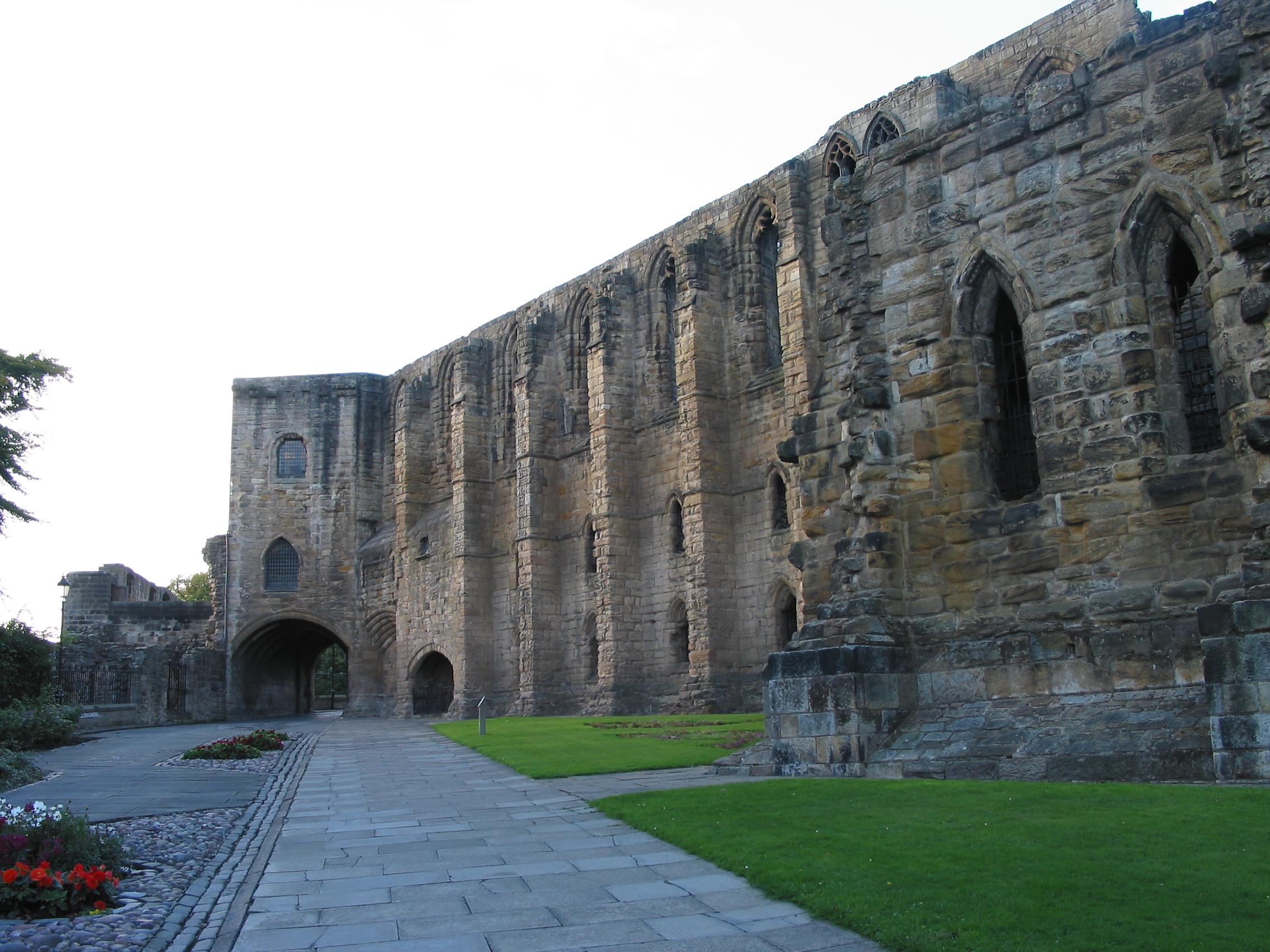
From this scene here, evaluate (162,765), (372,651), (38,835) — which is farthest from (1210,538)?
(372,651)

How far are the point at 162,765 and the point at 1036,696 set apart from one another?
1335 cm

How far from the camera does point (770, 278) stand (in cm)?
2902

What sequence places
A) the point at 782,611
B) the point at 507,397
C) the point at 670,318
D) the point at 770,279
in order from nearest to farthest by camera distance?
the point at 782,611 < the point at 770,279 < the point at 670,318 < the point at 507,397

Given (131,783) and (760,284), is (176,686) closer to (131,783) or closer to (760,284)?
(760,284)

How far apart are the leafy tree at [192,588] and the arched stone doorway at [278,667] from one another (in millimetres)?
30707

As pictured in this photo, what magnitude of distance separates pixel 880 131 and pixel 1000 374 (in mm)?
17079

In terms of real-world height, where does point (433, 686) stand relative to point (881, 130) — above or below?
below

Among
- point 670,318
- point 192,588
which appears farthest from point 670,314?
point 192,588

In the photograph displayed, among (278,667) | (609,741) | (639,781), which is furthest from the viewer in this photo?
(278,667)

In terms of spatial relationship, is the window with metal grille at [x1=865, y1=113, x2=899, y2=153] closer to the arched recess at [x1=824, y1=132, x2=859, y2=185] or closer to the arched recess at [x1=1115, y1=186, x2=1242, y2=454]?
the arched recess at [x1=824, y1=132, x2=859, y2=185]

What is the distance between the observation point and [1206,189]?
359 inches

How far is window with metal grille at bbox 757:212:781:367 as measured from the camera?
28.6m

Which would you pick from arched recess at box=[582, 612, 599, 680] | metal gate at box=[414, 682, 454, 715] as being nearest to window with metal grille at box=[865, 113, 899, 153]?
arched recess at box=[582, 612, 599, 680]

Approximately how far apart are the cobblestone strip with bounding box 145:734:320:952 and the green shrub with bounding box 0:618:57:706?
48.8ft
